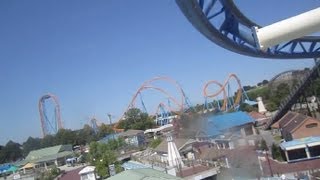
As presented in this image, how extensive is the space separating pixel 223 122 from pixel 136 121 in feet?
121

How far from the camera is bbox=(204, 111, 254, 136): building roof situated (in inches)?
1161

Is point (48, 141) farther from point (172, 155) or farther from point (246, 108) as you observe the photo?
point (172, 155)

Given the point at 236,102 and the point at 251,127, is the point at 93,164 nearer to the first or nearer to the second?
the point at 251,127

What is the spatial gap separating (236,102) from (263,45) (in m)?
61.0

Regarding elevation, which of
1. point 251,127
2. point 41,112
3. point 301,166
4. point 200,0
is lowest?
point 301,166

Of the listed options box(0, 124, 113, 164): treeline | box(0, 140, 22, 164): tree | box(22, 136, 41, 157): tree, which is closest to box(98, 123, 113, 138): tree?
box(0, 124, 113, 164): treeline

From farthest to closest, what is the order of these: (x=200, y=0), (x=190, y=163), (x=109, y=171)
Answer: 1. (x=109, y=171)
2. (x=190, y=163)
3. (x=200, y=0)

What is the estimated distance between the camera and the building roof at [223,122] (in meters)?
29.5

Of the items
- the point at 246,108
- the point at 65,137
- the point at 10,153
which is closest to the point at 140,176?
the point at 246,108

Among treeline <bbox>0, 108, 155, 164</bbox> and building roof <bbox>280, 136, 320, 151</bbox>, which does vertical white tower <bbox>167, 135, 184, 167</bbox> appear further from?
treeline <bbox>0, 108, 155, 164</bbox>

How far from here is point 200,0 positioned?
1137 cm

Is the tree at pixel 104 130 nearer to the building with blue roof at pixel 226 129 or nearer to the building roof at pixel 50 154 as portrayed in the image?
the building roof at pixel 50 154

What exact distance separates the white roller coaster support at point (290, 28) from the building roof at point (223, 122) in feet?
84.6

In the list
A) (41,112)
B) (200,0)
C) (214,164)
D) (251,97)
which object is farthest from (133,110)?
(200,0)
